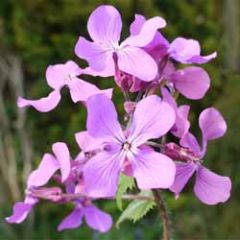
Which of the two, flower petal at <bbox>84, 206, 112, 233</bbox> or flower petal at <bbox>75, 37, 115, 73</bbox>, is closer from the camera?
flower petal at <bbox>75, 37, 115, 73</bbox>

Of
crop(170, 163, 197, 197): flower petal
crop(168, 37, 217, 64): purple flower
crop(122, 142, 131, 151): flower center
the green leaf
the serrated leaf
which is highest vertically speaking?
crop(168, 37, 217, 64): purple flower

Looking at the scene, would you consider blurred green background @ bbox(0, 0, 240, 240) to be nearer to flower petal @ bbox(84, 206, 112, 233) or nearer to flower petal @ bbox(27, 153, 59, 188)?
flower petal @ bbox(84, 206, 112, 233)

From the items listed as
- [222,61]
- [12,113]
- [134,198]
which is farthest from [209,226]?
[134,198]

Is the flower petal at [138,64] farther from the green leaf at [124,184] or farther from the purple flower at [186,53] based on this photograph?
the green leaf at [124,184]

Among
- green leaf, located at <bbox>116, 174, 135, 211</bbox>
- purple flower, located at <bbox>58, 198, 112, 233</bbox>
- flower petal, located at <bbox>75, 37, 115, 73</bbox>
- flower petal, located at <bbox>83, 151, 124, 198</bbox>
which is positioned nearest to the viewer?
flower petal, located at <bbox>83, 151, 124, 198</bbox>

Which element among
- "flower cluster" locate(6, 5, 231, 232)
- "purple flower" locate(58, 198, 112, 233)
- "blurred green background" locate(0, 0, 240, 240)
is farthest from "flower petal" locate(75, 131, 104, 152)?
"blurred green background" locate(0, 0, 240, 240)

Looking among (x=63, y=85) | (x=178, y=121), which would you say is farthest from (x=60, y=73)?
(x=178, y=121)

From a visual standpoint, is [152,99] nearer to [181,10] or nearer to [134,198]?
[134,198]

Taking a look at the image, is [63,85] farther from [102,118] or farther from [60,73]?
[102,118]
